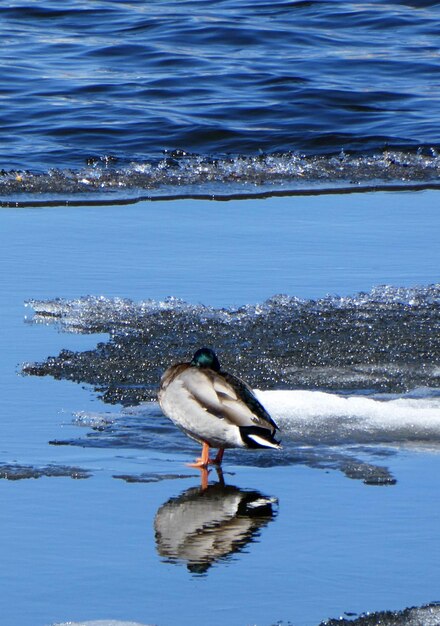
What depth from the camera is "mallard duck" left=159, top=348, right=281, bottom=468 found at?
5426 millimetres

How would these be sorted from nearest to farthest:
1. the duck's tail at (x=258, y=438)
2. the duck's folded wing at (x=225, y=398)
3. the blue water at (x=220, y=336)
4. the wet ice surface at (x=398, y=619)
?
the wet ice surface at (x=398, y=619), the blue water at (x=220, y=336), the duck's tail at (x=258, y=438), the duck's folded wing at (x=225, y=398)

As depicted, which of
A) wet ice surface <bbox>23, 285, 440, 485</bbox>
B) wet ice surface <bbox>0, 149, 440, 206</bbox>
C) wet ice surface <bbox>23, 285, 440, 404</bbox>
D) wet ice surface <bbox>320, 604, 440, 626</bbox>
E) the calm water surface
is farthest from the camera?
wet ice surface <bbox>0, 149, 440, 206</bbox>

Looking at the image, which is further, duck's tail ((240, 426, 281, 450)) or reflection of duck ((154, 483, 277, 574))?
duck's tail ((240, 426, 281, 450))

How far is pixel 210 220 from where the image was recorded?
1012 cm

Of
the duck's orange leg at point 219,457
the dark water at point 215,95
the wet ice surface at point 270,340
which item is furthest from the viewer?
the dark water at point 215,95

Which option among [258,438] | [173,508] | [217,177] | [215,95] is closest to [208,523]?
[173,508]

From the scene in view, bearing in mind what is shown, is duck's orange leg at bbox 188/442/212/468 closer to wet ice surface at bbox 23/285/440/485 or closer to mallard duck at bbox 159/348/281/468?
mallard duck at bbox 159/348/281/468

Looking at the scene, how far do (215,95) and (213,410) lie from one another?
1138 cm

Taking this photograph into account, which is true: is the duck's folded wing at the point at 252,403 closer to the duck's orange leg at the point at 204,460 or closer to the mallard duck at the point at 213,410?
the mallard duck at the point at 213,410

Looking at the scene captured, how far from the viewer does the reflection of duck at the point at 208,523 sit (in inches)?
183

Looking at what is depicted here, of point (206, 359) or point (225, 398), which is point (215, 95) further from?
point (225, 398)

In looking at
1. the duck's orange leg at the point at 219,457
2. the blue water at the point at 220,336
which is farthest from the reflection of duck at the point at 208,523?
the duck's orange leg at the point at 219,457

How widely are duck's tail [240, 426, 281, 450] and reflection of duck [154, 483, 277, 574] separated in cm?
20

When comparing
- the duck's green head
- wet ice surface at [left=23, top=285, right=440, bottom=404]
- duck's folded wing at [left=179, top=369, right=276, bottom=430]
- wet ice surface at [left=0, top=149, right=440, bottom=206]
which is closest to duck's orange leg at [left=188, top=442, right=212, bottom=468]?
duck's folded wing at [left=179, top=369, right=276, bottom=430]
